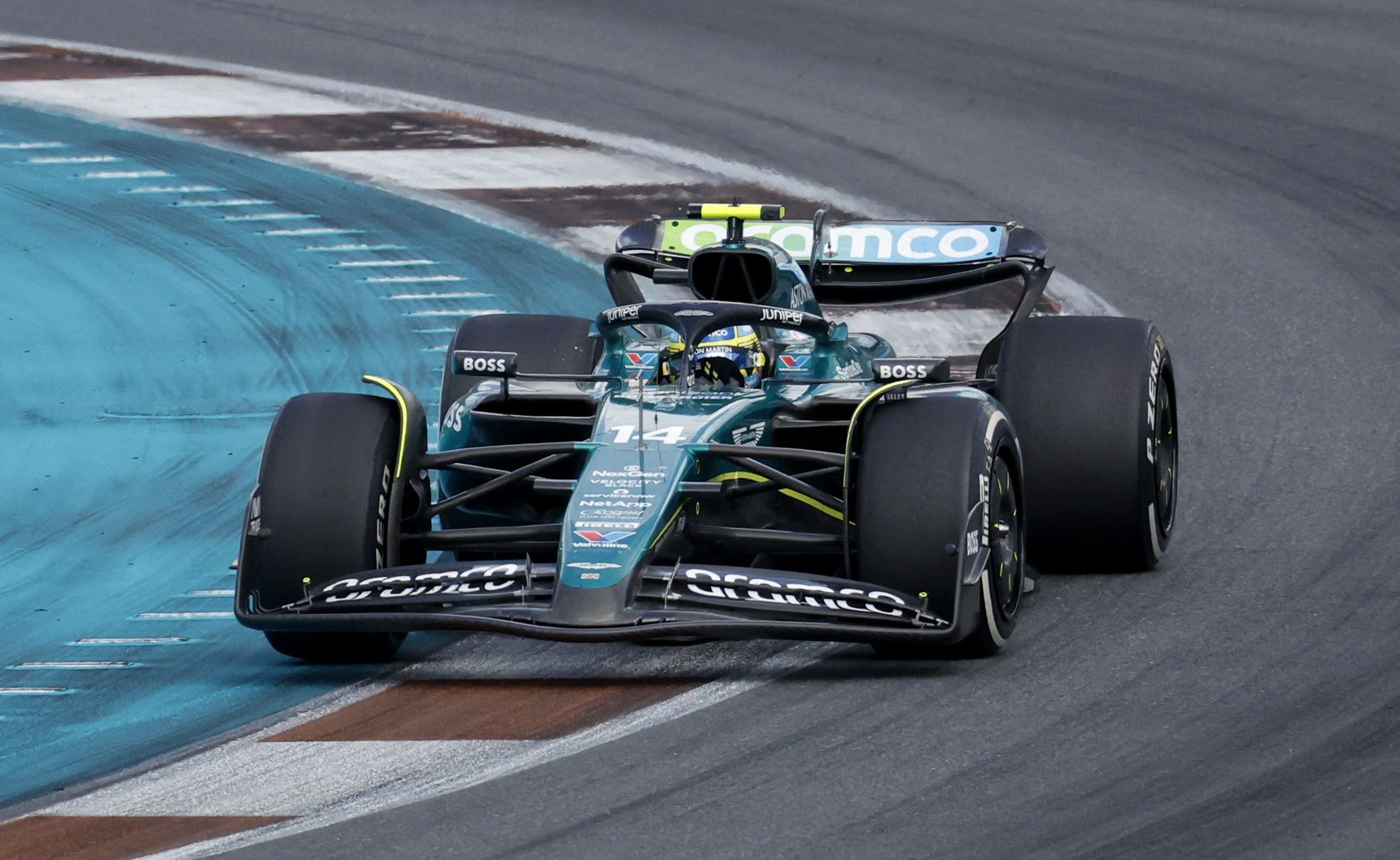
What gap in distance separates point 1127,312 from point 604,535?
22.3ft

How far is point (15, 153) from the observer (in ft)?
59.9

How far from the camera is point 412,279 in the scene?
1551 centimetres

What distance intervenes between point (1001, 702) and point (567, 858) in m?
1.97

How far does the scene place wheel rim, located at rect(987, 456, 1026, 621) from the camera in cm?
870

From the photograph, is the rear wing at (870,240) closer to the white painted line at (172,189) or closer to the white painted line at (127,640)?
the white painted line at (127,640)

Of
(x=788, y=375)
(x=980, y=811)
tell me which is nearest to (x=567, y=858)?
(x=980, y=811)

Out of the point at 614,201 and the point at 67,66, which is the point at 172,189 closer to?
the point at 614,201

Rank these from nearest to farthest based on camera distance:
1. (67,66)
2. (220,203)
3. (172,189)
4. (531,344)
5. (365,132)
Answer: (531,344)
(220,203)
(172,189)
(365,132)
(67,66)

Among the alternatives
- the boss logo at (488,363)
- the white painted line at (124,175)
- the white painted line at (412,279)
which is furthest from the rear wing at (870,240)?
the white painted line at (124,175)

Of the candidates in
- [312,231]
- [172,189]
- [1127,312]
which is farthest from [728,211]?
[172,189]

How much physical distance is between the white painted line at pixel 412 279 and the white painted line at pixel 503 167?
6.12ft

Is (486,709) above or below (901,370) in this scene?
below

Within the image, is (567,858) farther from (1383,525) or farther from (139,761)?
(1383,525)

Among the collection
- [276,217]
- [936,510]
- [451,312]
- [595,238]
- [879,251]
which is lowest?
[451,312]
